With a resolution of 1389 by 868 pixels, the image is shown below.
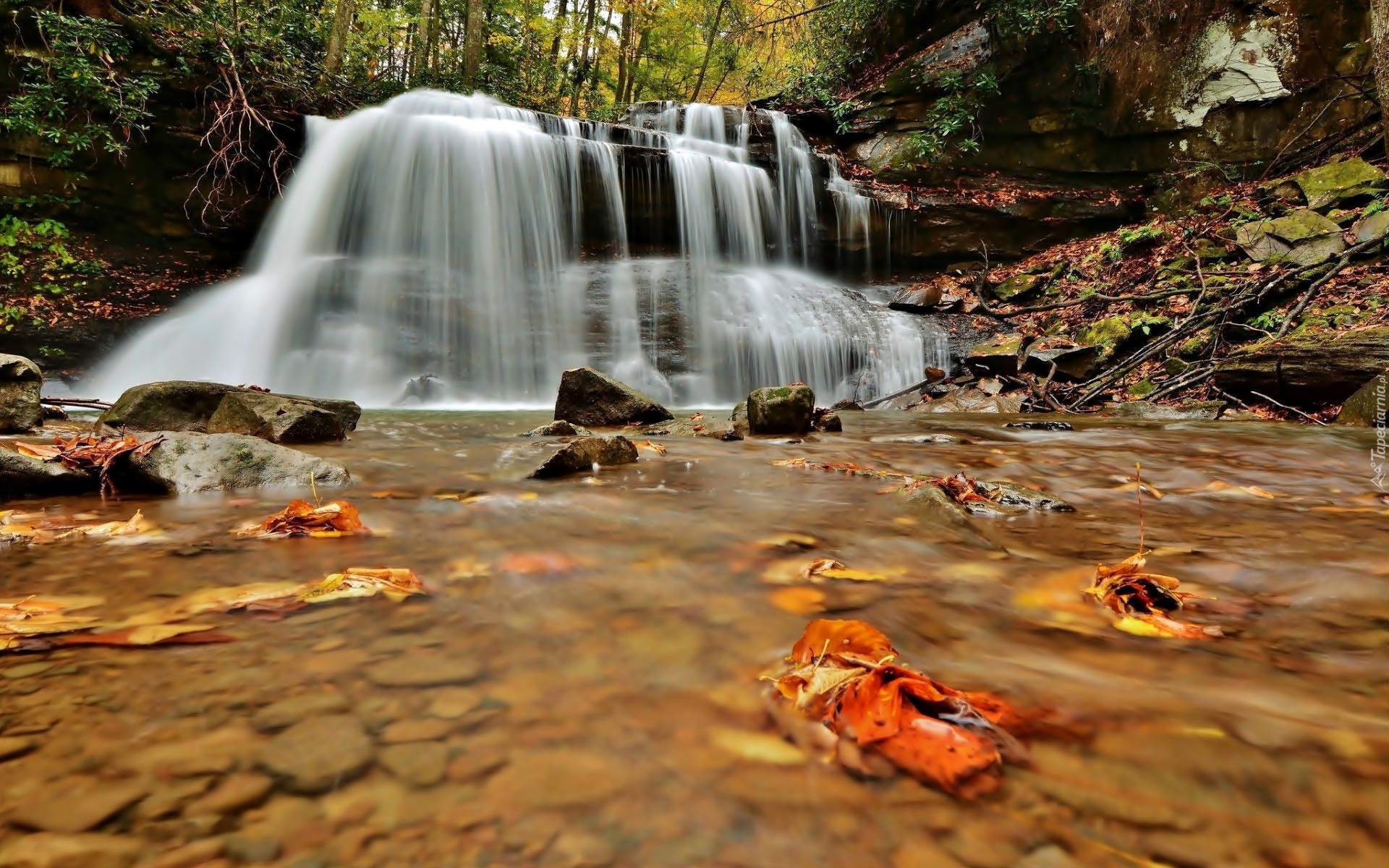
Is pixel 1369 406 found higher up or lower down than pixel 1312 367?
lower down

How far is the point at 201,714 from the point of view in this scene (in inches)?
33.3

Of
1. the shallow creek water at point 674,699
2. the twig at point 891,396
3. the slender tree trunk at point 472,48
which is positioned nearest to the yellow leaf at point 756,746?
the shallow creek water at point 674,699

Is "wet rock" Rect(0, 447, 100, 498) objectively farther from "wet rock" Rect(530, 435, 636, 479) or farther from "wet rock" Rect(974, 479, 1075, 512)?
"wet rock" Rect(974, 479, 1075, 512)

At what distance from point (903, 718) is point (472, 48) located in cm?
1772

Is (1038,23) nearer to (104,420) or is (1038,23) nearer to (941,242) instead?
(941,242)

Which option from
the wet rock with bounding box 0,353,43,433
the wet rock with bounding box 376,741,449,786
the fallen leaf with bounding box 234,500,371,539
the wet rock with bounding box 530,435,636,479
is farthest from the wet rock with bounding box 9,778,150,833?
the wet rock with bounding box 0,353,43,433

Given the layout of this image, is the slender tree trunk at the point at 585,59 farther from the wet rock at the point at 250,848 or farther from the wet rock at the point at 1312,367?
the wet rock at the point at 250,848

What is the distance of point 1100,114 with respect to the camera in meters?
12.6

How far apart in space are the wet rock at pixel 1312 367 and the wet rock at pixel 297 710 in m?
7.39

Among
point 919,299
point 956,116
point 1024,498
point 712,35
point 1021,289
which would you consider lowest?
point 1024,498

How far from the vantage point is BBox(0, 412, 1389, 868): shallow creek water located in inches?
25.1

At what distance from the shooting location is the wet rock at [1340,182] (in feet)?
27.6

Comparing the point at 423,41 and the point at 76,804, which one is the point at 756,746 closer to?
the point at 76,804

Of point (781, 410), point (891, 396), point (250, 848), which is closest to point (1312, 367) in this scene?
point (891, 396)
